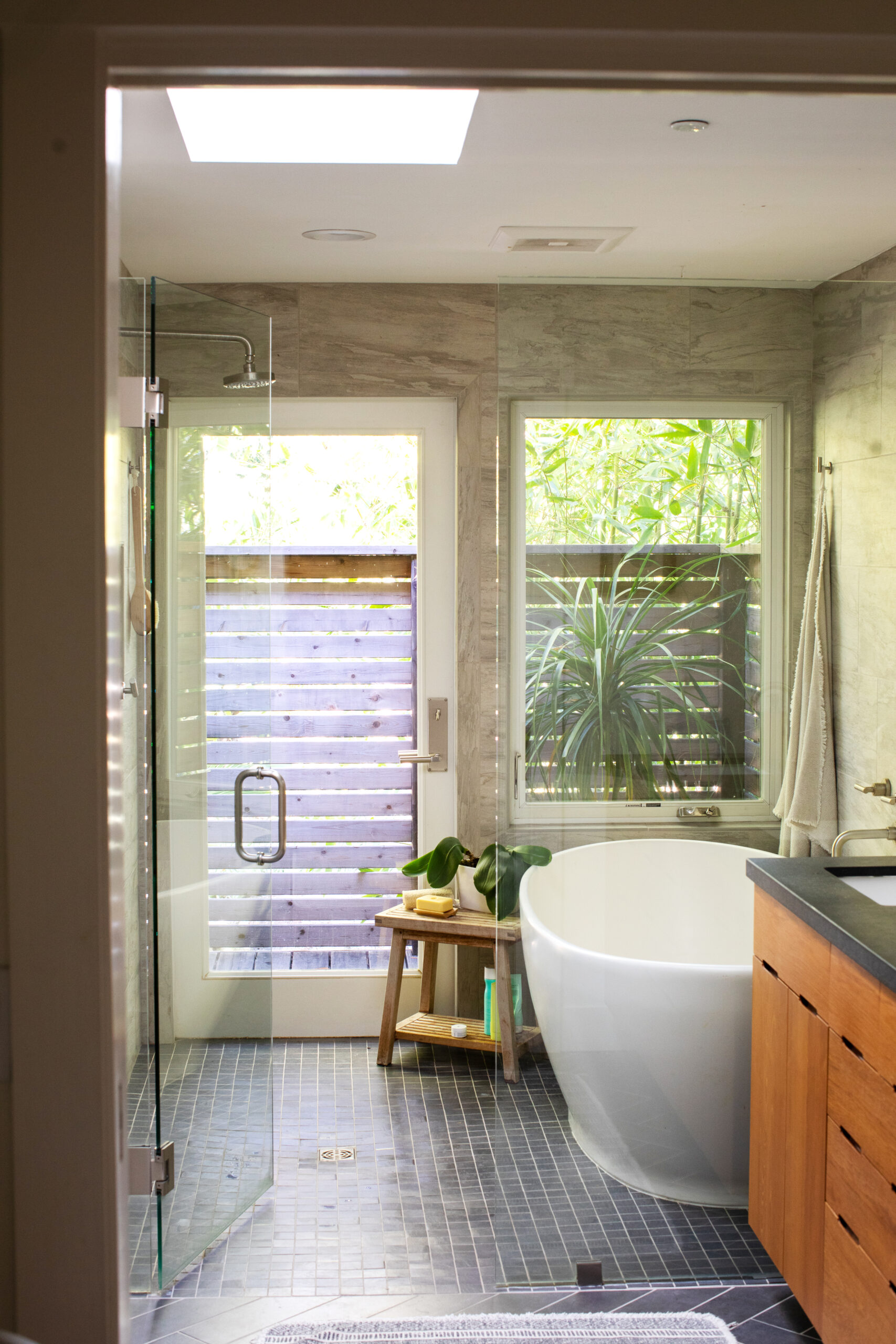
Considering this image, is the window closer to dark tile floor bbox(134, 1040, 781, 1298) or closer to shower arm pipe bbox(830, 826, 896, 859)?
shower arm pipe bbox(830, 826, 896, 859)

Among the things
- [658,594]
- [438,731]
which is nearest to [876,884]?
[658,594]

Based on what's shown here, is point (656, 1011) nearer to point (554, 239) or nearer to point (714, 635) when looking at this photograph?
point (714, 635)

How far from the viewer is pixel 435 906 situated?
3.34m

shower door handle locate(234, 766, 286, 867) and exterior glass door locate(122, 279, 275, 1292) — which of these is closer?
exterior glass door locate(122, 279, 275, 1292)

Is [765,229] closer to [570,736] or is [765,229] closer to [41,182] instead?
[570,736]

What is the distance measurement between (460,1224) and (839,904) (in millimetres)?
1284

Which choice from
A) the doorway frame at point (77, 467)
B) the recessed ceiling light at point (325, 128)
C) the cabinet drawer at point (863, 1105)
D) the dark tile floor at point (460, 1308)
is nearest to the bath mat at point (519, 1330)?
the dark tile floor at point (460, 1308)

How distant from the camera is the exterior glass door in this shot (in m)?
2.14

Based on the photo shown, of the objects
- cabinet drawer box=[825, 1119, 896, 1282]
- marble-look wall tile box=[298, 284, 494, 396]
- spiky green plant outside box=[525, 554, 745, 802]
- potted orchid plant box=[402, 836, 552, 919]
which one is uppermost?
marble-look wall tile box=[298, 284, 494, 396]

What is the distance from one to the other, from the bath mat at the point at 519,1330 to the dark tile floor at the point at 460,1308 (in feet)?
0.07

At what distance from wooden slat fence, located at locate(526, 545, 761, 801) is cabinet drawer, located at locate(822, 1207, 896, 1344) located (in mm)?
835

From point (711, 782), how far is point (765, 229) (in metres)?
1.43

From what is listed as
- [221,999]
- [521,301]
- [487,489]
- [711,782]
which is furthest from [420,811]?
[521,301]

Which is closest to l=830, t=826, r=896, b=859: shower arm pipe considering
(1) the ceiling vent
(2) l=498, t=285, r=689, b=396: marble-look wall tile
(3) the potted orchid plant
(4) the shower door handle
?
(3) the potted orchid plant
